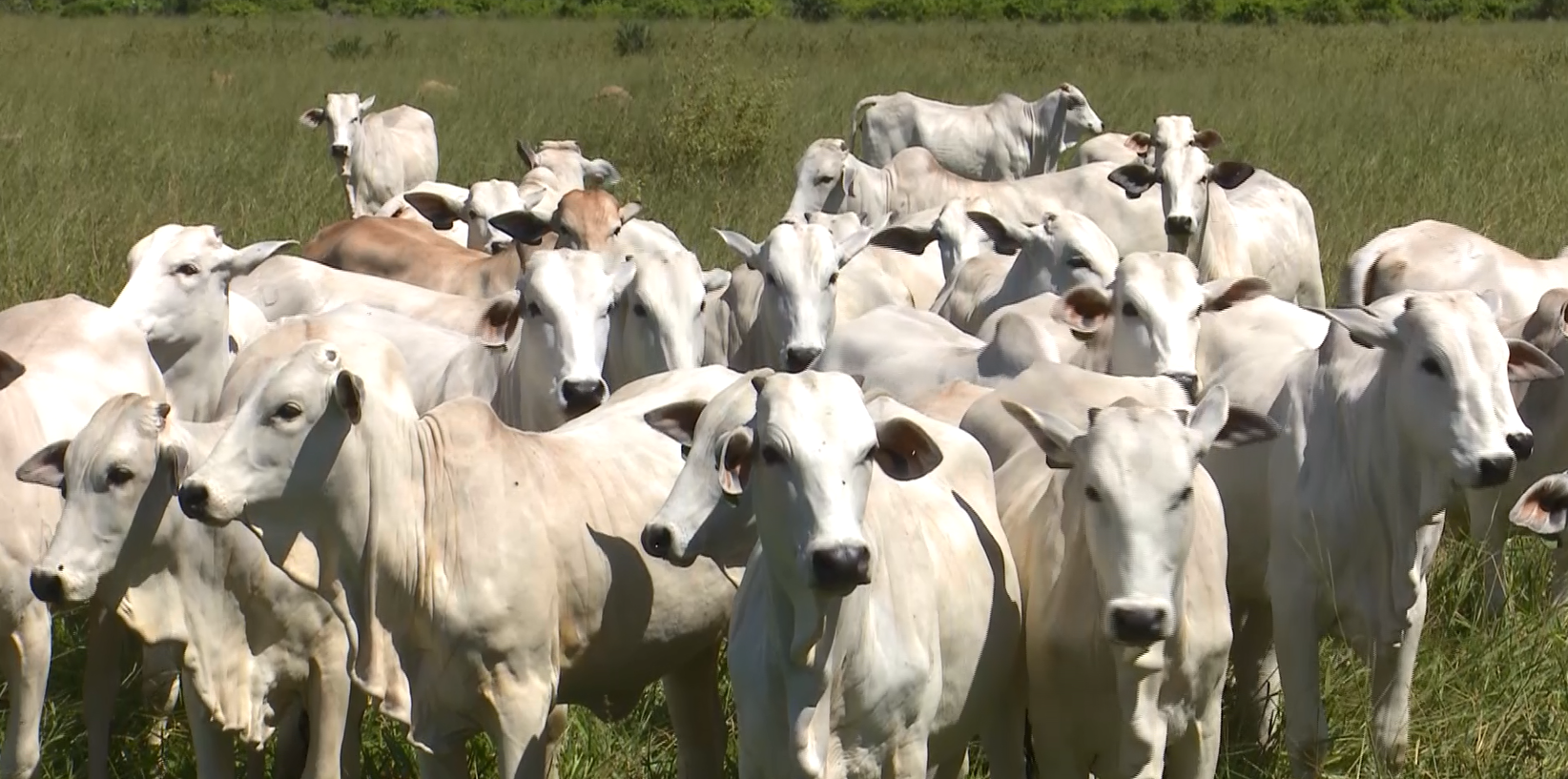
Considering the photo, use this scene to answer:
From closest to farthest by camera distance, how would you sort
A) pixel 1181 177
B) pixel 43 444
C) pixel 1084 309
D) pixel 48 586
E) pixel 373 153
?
pixel 48 586 < pixel 43 444 < pixel 1084 309 < pixel 1181 177 < pixel 373 153

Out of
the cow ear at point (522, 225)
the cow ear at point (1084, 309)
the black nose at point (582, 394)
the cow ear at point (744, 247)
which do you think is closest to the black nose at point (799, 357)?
the cow ear at point (744, 247)

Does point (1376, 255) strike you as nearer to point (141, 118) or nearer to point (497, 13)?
point (141, 118)

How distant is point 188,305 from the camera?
7.04 meters

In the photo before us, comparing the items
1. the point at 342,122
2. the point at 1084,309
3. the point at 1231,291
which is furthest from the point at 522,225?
the point at 342,122

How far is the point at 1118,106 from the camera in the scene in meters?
22.2

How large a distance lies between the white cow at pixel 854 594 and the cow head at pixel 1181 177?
214 inches

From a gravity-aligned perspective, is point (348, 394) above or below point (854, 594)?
above

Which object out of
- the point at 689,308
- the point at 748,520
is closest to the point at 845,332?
the point at 689,308

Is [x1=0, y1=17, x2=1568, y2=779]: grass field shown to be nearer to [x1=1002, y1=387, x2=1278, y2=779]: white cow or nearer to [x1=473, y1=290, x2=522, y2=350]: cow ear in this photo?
[x1=1002, y1=387, x2=1278, y2=779]: white cow

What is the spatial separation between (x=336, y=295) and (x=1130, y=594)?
493 centimetres

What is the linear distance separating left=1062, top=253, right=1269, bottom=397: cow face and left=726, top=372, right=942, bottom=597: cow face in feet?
8.80

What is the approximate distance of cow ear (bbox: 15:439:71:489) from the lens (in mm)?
5129

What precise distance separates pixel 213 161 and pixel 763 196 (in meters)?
4.40

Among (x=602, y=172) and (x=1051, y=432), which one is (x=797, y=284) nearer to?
(x=1051, y=432)
